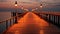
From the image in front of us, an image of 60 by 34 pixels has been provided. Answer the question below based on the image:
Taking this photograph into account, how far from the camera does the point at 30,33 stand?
15.2m

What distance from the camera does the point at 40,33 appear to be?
1523 cm

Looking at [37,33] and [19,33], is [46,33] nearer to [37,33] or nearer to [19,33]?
[37,33]

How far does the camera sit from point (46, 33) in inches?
599

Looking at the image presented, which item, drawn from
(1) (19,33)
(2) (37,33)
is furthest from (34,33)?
(1) (19,33)

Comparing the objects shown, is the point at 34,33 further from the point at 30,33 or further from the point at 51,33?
the point at 51,33

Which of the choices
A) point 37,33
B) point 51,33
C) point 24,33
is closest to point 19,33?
point 24,33

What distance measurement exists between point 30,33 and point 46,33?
1.41 meters

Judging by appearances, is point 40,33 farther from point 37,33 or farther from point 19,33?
point 19,33

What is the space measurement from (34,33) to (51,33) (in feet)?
4.90

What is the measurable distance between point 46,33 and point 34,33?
1.06m

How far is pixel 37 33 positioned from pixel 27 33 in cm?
88

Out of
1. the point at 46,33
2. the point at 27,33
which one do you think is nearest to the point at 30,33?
the point at 27,33

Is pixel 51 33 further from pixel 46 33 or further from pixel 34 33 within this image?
pixel 34 33

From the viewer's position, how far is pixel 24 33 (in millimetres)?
15281
